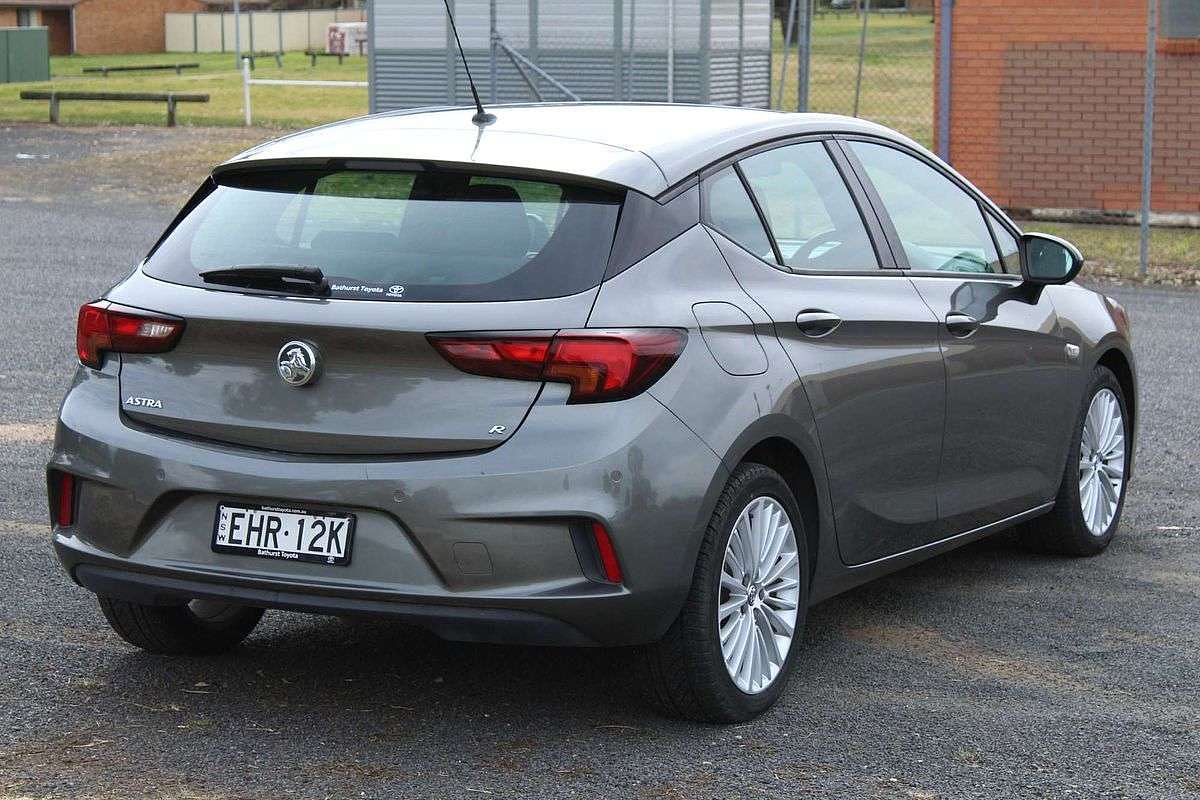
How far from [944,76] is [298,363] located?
46.7 feet

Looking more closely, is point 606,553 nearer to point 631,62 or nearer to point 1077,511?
point 1077,511

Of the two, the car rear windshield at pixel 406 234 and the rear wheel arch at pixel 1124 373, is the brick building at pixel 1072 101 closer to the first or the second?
the rear wheel arch at pixel 1124 373

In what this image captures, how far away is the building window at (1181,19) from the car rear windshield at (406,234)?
15043 millimetres

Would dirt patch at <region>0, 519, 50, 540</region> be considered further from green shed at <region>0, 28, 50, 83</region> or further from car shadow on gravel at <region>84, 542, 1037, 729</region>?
green shed at <region>0, 28, 50, 83</region>

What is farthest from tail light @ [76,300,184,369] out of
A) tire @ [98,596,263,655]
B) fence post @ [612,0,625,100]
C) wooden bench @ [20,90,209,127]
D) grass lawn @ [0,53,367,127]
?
wooden bench @ [20,90,209,127]

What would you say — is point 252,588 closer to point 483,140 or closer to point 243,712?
point 243,712

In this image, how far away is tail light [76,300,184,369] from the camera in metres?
4.68

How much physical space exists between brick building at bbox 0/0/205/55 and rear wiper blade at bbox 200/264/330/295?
297 feet

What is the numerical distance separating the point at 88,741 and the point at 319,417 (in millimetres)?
1030

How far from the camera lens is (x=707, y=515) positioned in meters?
4.59

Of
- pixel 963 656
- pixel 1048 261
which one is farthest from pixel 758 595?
pixel 1048 261

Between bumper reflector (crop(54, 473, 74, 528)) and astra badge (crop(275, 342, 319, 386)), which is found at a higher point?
astra badge (crop(275, 342, 319, 386))

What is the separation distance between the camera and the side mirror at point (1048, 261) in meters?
6.23

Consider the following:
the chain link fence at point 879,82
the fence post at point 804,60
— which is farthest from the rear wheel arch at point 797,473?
the chain link fence at point 879,82
